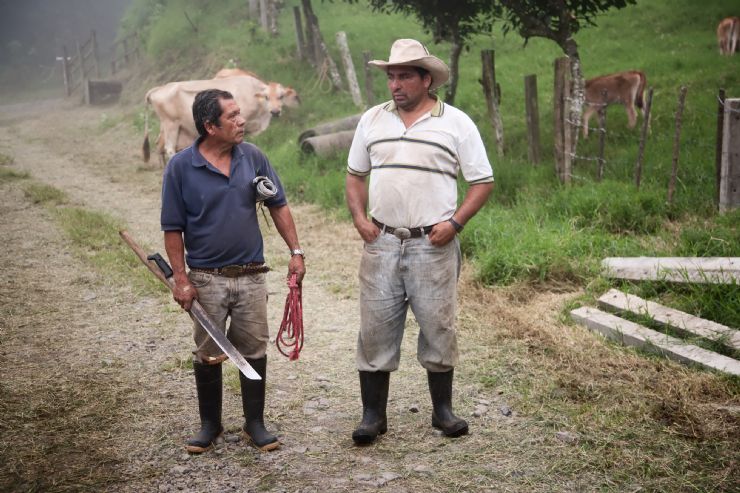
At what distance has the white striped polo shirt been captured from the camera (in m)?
3.62

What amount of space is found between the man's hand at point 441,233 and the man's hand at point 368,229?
0.29m

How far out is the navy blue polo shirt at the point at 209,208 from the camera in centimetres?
360

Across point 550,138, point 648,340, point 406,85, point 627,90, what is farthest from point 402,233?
point 627,90

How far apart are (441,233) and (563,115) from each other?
5.03 metres

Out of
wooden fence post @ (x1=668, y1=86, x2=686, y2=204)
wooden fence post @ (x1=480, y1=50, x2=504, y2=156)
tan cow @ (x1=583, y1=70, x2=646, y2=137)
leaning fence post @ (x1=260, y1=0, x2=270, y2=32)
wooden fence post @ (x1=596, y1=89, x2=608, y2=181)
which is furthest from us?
leaning fence post @ (x1=260, y1=0, x2=270, y2=32)

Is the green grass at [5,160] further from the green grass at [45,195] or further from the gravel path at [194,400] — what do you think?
the gravel path at [194,400]

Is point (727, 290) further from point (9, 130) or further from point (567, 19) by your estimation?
point (9, 130)

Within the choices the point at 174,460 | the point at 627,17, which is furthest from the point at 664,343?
the point at 627,17

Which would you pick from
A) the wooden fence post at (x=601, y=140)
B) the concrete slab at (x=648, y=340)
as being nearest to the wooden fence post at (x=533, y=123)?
the wooden fence post at (x=601, y=140)

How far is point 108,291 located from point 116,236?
189 centimetres

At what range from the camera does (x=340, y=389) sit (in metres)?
4.67

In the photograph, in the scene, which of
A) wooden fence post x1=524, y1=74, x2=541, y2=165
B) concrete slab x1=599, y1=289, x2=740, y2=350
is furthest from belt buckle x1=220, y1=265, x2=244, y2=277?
wooden fence post x1=524, y1=74, x2=541, y2=165

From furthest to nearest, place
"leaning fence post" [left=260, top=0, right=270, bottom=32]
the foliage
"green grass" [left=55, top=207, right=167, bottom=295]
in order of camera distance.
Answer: "leaning fence post" [left=260, top=0, right=270, bottom=32], the foliage, "green grass" [left=55, top=207, right=167, bottom=295]

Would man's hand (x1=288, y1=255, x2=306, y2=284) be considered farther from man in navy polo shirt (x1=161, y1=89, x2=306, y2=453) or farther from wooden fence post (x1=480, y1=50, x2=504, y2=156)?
wooden fence post (x1=480, y1=50, x2=504, y2=156)
